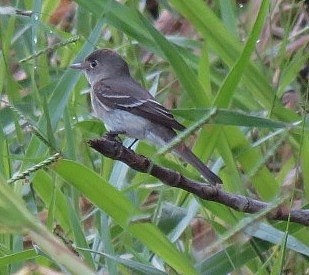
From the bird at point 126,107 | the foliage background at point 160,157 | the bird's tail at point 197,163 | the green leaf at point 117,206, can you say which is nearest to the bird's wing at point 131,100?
the bird at point 126,107

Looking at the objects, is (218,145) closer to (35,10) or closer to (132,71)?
(35,10)

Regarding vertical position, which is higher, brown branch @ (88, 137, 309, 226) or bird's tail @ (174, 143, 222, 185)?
brown branch @ (88, 137, 309, 226)

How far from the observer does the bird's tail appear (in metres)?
1.84

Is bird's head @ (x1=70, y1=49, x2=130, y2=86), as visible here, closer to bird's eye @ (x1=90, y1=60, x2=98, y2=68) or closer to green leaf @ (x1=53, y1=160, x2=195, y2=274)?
bird's eye @ (x1=90, y1=60, x2=98, y2=68)

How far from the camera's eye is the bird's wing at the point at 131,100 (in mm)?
2211

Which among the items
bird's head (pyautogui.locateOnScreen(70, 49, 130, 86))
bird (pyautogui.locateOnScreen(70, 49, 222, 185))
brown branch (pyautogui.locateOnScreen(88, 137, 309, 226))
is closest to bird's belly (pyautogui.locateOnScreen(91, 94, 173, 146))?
bird (pyautogui.locateOnScreen(70, 49, 222, 185))

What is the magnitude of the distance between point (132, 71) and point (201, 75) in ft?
4.06

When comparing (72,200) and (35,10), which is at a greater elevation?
(35,10)

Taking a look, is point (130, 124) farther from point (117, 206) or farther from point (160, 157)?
point (117, 206)

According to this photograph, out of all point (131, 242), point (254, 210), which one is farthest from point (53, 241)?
point (131, 242)

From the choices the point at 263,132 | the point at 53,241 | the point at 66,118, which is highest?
the point at 53,241

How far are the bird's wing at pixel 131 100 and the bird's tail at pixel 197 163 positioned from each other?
0.67ft

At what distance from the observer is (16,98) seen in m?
2.09

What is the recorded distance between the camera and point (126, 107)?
254 cm
